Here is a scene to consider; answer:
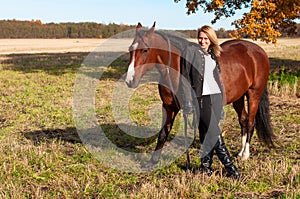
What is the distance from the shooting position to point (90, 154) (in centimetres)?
565

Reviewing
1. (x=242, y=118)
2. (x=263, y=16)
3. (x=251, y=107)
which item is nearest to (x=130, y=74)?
(x=251, y=107)

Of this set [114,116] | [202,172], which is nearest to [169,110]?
[202,172]

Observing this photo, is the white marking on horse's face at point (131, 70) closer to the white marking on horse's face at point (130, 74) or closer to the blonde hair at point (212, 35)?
the white marking on horse's face at point (130, 74)

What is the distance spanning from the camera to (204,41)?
4.46m

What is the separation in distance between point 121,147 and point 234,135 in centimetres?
244

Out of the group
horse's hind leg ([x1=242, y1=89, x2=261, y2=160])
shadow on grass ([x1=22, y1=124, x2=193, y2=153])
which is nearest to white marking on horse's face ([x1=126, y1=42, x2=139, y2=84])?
shadow on grass ([x1=22, y1=124, x2=193, y2=153])

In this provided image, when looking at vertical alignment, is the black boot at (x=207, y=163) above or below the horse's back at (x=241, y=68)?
below

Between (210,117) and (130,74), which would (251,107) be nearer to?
(210,117)

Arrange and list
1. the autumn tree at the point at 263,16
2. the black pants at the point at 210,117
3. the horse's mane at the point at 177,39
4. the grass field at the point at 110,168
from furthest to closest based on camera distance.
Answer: the autumn tree at the point at 263,16 < the horse's mane at the point at 177,39 < the black pants at the point at 210,117 < the grass field at the point at 110,168

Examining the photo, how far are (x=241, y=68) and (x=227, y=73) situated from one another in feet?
1.30

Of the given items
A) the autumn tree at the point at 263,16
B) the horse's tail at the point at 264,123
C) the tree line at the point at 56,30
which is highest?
the tree line at the point at 56,30

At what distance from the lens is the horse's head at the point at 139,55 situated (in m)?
4.24

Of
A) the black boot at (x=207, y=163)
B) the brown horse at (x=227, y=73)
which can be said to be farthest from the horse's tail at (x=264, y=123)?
the black boot at (x=207, y=163)

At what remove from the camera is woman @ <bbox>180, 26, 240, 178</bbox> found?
174 inches
